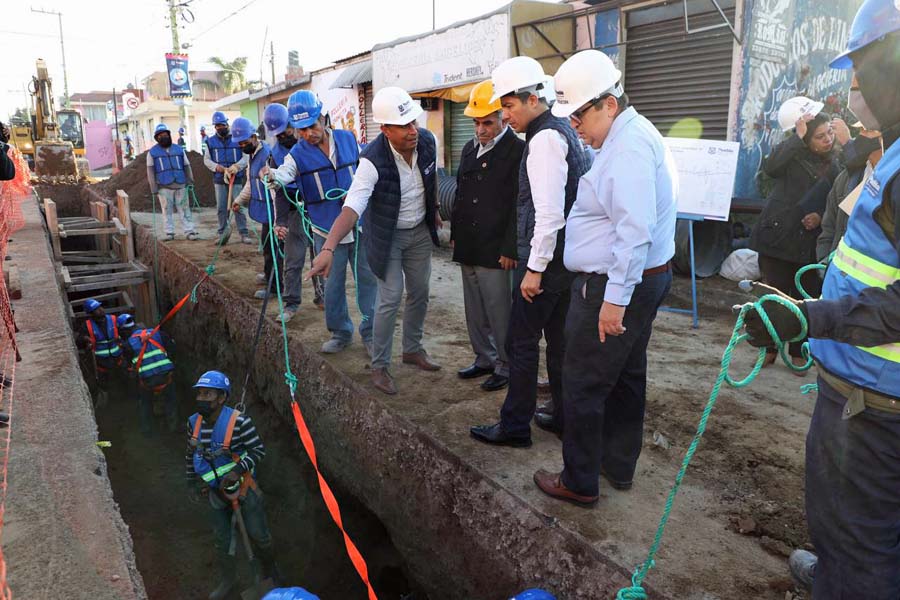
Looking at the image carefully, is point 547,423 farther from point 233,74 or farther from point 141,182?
point 233,74

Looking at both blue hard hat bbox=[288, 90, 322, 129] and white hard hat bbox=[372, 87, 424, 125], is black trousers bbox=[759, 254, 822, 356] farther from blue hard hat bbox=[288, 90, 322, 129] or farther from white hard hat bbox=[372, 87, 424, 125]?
blue hard hat bbox=[288, 90, 322, 129]

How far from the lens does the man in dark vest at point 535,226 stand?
112 inches

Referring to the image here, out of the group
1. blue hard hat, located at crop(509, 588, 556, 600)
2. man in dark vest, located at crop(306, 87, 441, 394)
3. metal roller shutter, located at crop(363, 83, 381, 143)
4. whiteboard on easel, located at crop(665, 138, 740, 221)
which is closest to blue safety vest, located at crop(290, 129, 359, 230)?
man in dark vest, located at crop(306, 87, 441, 394)

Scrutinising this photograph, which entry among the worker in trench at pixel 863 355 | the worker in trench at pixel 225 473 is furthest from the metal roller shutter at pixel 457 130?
the worker in trench at pixel 863 355

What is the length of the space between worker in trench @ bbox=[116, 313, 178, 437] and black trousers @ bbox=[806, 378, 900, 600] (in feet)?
22.1

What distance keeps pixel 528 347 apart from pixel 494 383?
44.4 inches

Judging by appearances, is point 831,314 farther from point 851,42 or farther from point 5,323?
point 5,323

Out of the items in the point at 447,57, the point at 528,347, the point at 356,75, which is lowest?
the point at 528,347

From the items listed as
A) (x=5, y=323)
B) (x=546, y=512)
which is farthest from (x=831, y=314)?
(x=5, y=323)

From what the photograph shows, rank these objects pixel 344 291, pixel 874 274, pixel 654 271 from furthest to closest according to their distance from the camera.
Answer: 1. pixel 344 291
2. pixel 654 271
3. pixel 874 274

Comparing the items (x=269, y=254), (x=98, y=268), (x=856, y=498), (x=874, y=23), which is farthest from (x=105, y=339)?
(x=874, y=23)

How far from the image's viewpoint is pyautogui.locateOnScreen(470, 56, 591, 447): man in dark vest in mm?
2854

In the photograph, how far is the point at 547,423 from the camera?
3619 millimetres

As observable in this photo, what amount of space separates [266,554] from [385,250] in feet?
8.20
